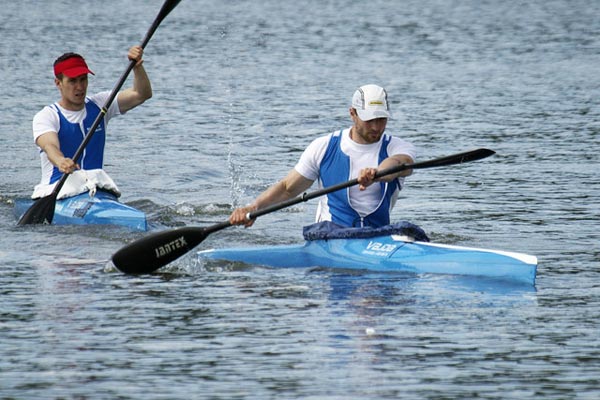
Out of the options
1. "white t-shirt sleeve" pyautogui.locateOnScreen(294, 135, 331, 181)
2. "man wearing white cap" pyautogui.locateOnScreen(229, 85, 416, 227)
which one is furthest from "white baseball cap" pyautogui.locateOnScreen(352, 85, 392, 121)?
"white t-shirt sleeve" pyautogui.locateOnScreen(294, 135, 331, 181)

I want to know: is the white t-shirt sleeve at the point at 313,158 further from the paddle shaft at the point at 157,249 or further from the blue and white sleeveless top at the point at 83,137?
the blue and white sleeveless top at the point at 83,137

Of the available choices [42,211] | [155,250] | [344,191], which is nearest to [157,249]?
[155,250]

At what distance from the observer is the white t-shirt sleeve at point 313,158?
11.5 m

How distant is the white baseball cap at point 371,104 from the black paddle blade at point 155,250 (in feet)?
5.73

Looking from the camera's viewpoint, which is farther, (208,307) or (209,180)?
(209,180)

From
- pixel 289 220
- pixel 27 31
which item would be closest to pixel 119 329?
pixel 289 220

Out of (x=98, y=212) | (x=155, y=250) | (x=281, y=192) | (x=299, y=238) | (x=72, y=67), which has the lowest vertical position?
(x=299, y=238)

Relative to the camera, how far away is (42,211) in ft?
44.8

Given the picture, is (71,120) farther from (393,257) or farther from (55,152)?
(393,257)

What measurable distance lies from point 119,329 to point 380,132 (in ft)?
8.97

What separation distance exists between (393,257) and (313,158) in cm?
99

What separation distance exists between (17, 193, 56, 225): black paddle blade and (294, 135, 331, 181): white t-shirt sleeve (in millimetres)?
3048

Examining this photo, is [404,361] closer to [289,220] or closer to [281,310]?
[281,310]

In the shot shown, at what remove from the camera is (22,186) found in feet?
56.3
